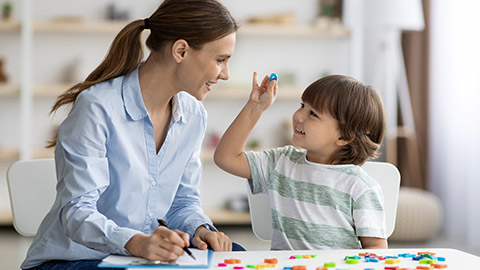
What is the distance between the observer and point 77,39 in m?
4.60

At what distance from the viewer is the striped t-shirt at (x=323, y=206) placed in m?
1.69

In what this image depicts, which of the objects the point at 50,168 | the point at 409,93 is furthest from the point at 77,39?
the point at 50,168

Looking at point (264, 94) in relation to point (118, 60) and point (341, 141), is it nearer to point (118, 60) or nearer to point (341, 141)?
point (341, 141)

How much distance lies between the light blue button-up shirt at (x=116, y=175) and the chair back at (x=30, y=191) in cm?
18

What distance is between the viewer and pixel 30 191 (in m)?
1.79

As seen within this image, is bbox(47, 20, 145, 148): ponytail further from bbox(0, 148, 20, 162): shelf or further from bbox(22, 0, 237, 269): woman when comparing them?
bbox(0, 148, 20, 162): shelf

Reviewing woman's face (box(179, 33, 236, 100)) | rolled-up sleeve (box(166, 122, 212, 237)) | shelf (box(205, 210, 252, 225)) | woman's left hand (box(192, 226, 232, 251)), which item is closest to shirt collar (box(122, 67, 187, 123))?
woman's face (box(179, 33, 236, 100))

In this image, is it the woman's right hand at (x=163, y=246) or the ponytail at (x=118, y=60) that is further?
the ponytail at (x=118, y=60)

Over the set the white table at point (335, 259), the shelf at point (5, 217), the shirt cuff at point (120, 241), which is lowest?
the shelf at point (5, 217)

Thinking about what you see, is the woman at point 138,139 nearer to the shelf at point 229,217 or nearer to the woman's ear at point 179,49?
the woman's ear at point 179,49

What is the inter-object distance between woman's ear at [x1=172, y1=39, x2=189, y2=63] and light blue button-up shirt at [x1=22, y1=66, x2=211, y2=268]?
12cm

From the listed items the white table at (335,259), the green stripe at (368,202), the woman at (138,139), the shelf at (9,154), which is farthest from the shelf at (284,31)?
the white table at (335,259)

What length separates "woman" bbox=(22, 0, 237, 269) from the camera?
153 cm

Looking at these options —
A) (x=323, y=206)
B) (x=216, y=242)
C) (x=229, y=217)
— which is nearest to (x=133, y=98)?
(x=216, y=242)
